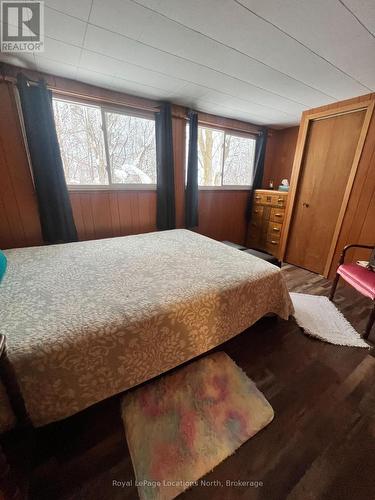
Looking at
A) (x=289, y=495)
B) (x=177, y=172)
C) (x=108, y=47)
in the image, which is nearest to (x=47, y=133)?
(x=108, y=47)

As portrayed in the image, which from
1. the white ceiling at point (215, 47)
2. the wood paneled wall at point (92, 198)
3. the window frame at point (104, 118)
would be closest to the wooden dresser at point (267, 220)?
the wood paneled wall at point (92, 198)

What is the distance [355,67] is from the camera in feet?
5.49

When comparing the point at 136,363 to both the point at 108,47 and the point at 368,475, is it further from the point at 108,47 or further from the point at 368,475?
the point at 108,47

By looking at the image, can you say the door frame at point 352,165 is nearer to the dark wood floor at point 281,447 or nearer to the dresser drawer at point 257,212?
the dresser drawer at point 257,212

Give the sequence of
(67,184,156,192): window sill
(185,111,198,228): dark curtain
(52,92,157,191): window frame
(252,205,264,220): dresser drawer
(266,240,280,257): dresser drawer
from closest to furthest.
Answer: (52,92,157,191): window frame, (67,184,156,192): window sill, (185,111,198,228): dark curtain, (266,240,280,257): dresser drawer, (252,205,264,220): dresser drawer

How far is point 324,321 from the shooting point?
6.37ft

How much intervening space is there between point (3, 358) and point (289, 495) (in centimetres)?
133

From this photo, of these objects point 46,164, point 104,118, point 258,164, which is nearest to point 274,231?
point 258,164

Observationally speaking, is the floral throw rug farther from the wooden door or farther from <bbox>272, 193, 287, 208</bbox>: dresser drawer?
<bbox>272, 193, 287, 208</bbox>: dresser drawer

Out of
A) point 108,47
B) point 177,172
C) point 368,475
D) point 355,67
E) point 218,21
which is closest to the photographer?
point 368,475

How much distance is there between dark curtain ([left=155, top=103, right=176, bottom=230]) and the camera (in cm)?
258

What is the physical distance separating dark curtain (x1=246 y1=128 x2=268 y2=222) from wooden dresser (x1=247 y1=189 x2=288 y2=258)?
0.09m

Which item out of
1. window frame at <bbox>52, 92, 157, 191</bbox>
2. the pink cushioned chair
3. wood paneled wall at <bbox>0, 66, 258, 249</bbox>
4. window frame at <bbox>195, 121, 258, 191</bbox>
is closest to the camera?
the pink cushioned chair

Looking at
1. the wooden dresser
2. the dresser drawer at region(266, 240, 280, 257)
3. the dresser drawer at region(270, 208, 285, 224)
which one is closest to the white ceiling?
the wooden dresser
